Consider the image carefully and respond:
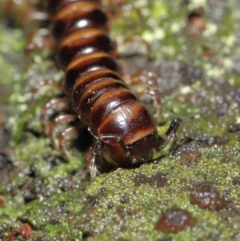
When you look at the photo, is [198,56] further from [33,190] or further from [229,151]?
[33,190]

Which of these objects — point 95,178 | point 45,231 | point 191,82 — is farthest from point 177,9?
point 45,231

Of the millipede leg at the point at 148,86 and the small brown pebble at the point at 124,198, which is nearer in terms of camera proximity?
the small brown pebble at the point at 124,198

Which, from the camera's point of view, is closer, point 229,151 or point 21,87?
point 229,151

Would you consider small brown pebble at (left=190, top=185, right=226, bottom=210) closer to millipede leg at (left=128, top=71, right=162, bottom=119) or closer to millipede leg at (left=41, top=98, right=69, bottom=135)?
millipede leg at (left=128, top=71, right=162, bottom=119)

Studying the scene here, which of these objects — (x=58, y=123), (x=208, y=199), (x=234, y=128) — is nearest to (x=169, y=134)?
(x=234, y=128)

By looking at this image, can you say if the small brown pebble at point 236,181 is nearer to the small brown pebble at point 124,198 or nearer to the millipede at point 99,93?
the millipede at point 99,93

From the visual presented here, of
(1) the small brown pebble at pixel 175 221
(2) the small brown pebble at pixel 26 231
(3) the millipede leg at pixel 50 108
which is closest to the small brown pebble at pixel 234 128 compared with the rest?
(1) the small brown pebble at pixel 175 221
